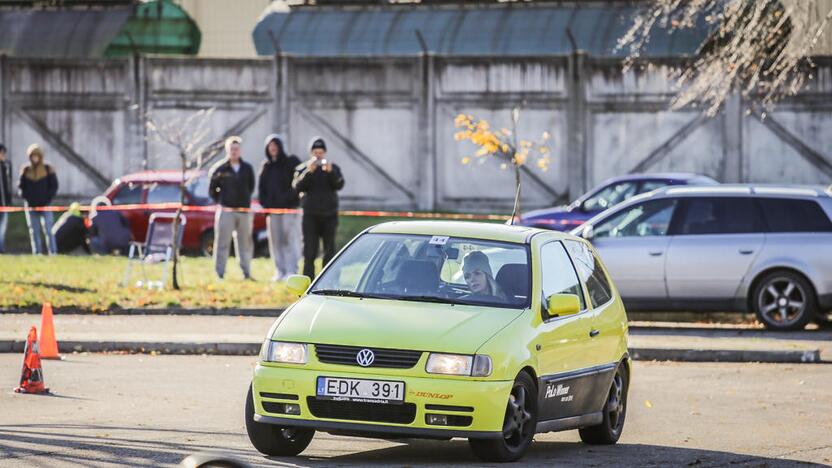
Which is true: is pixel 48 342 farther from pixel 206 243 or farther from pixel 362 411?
pixel 206 243

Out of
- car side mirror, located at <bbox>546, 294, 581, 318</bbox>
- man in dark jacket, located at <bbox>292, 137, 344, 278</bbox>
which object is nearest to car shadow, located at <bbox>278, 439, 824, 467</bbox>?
car side mirror, located at <bbox>546, 294, 581, 318</bbox>

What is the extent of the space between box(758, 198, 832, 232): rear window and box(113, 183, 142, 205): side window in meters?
13.7

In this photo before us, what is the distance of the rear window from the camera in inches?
805

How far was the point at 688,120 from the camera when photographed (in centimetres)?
3516

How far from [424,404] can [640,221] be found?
37.5 ft

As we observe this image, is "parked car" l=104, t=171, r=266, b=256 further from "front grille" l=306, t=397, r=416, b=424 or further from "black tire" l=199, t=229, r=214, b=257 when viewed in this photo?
"front grille" l=306, t=397, r=416, b=424

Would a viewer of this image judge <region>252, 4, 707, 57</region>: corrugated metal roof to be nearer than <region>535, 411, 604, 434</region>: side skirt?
No

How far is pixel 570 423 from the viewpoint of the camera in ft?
36.4

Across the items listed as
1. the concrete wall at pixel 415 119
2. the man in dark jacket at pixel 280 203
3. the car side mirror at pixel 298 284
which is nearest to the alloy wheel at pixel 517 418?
the car side mirror at pixel 298 284

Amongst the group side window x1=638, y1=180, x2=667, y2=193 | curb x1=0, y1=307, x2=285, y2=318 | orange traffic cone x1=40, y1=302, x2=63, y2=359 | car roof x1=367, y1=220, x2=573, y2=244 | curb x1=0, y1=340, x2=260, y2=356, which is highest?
car roof x1=367, y1=220, x2=573, y2=244

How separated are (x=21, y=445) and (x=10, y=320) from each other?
32.4 feet

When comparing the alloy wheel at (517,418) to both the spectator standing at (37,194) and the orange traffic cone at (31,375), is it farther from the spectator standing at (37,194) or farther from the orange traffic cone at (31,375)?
the spectator standing at (37,194)

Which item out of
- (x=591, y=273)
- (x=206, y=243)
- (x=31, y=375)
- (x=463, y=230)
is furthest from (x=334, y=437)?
(x=206, y=243)

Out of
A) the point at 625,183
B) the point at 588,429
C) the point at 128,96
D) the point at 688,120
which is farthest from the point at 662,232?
the point at 128,96
